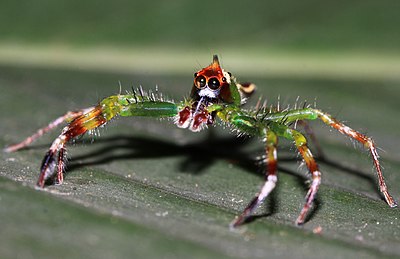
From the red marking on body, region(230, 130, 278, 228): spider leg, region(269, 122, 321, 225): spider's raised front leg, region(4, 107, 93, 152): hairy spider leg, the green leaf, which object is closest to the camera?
the green leaf

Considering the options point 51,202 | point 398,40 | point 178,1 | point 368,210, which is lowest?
point 368,210

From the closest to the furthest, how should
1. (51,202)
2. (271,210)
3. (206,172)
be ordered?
(51,202)
(271,210)
(206,172)

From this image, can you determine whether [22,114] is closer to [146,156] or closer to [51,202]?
[146,156]

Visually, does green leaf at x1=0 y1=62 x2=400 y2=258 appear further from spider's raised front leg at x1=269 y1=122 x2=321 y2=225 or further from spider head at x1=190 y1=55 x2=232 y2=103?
spider head at x1=190 y1=55 x2=232 y2=103

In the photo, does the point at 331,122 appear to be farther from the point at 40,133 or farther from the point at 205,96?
the point at 40,133

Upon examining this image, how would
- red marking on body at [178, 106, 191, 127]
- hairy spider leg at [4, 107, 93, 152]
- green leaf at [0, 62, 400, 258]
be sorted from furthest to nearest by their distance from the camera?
hairy spider leg at [4, 107, 93, 152], red marking on body at [178, 106, 191, 127], green leaf at [0, 62, 400, 258]

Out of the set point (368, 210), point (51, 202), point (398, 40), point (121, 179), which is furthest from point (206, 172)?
point (398, 40)

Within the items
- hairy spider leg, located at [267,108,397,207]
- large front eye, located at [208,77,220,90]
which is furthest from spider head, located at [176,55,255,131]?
hairy spider leg, located at [267,108,397,207]
